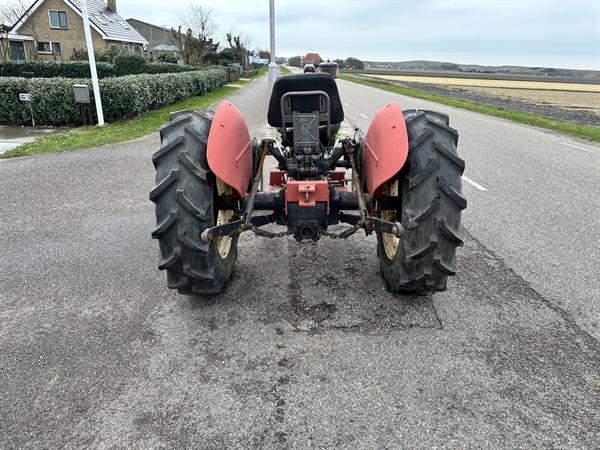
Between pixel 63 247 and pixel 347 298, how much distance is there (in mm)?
3048

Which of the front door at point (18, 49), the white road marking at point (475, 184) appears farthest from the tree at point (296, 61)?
the front door at point (18, 49)

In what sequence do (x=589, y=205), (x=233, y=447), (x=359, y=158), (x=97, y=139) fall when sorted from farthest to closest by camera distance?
(x=97, y=139) < (x=589, y=205) < (x=359, y=158) < (x=233, y=447)

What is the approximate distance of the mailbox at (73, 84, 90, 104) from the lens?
12.0 metres

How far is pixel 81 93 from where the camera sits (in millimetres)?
12086

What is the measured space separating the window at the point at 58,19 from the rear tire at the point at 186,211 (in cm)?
4473

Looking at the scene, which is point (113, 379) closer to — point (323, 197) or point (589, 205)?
point (323, 197)

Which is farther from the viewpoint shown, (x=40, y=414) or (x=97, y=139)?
(x=97, y=139)

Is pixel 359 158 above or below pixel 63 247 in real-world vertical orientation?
above

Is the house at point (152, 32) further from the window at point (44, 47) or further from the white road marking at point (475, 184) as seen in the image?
the white road marking at point (475, 184)

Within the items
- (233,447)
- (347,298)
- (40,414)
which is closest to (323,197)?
(347,298)

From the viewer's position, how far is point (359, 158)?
13.2 feet

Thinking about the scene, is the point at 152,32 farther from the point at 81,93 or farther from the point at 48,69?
the point at 81,93

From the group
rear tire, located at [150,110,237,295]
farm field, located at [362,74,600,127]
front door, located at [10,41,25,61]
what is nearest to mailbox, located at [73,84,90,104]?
rear tire, located at [150,110,237,295]

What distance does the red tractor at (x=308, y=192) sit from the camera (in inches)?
117
